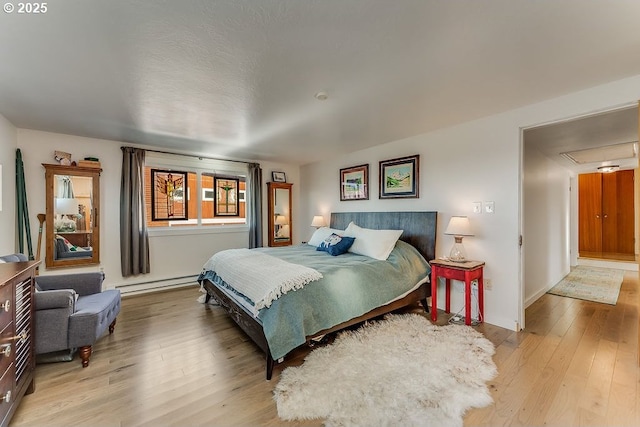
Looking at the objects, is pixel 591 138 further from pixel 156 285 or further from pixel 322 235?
pixel 156 285

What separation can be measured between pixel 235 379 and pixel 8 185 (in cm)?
359

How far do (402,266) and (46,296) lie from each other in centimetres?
328

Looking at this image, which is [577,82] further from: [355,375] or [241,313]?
[241,313]

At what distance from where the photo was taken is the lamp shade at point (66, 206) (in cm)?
368

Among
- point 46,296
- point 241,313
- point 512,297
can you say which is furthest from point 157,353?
point 512,297

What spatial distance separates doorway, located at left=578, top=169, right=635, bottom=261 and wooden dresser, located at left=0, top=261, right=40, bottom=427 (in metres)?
9.17

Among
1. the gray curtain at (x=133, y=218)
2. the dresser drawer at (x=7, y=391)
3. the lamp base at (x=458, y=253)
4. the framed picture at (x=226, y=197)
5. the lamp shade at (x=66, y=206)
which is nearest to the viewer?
the dresser drawer at (x=7, y=391)

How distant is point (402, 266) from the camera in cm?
315

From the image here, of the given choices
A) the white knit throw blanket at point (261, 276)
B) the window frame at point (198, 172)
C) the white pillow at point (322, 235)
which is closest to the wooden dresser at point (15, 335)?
the white knit throw blanket at point (261, 276)

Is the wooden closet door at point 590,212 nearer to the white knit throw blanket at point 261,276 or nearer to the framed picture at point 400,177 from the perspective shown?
the framed picture at point 400,177

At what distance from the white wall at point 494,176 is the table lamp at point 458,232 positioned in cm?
19

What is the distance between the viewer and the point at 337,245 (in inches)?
142

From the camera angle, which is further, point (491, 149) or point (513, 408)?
point (491, 149)

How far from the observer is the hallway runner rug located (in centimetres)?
391
